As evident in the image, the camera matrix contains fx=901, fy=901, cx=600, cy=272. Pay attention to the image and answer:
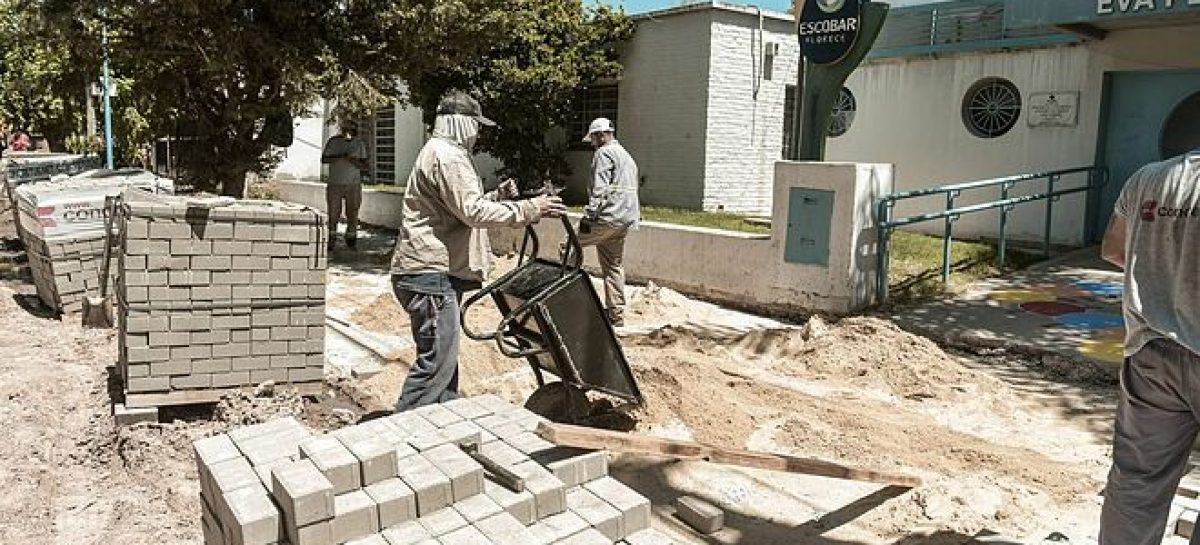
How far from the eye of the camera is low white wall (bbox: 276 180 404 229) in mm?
16062

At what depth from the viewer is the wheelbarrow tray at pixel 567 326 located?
→ 4520 millimetres

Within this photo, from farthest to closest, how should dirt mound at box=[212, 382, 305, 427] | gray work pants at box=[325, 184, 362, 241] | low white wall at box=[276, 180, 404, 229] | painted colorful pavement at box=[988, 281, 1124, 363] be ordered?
low white wall at box=[276, 180, 404, 229] < gray work pants at box=[325, 184, 362, 241] < painted colorful pavement at box=[988, 281, 1124, 363] < dirt mound at box=[212, 382, 305, 427]

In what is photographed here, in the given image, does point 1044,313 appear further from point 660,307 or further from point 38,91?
point 38,91

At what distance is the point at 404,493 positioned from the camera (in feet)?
9.00

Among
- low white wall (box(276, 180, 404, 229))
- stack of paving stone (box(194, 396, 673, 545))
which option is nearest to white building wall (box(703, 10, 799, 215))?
low white wall (box(276, 180, 404, 229))

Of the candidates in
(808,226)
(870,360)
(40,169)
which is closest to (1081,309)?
(808,226)

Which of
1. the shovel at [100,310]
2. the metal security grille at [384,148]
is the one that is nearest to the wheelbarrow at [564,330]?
the shovel at [100,310]

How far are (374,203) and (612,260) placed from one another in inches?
389

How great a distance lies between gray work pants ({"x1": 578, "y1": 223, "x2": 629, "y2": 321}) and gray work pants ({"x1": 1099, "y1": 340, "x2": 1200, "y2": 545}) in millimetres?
5086

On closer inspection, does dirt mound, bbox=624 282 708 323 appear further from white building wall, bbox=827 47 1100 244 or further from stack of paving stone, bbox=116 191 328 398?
white building wall, bbox=827 47 1100 244

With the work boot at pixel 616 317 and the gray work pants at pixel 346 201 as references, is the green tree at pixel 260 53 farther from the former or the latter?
the work boot at pixel 616 317

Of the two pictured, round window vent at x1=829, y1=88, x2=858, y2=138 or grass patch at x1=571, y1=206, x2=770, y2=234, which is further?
round window vent at x1=829, y1=88, x2=858, y2=138

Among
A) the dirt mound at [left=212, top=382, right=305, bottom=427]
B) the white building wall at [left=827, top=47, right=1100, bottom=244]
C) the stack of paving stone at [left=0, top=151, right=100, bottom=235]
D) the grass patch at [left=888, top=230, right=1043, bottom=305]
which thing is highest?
the white building wall at [left=827, top=47, right=1100, bottom=244]

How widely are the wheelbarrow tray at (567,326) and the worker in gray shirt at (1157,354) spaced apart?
2.40m
